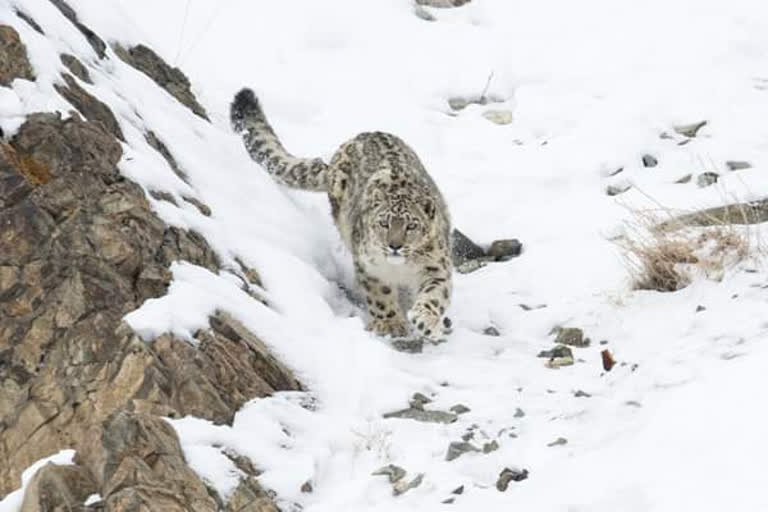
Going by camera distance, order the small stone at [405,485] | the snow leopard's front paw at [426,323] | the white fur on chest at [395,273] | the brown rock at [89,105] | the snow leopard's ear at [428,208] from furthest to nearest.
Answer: the snow leopard's ear at [428,208], the white fur on chest at [395,273], the snow leopard's front paw at [426,323], the brown rock at [89,105], the small stone at [405,485]

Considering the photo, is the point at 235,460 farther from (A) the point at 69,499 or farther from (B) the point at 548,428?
(B) the point at 548,428

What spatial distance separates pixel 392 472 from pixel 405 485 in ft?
0.56

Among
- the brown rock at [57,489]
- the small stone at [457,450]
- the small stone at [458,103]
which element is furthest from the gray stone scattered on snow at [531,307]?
the brown rock at [57,489]

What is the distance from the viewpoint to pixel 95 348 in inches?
251

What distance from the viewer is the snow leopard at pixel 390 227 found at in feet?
29.8

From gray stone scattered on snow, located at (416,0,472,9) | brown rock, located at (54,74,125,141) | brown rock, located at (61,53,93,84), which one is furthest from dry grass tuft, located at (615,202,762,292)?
gray stone scattered on snow, located at (416,0,472,9)

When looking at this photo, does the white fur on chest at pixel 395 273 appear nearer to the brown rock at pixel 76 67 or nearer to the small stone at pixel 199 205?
the small stone at pixel 199 205

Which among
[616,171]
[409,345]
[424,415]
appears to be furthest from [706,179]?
[424,415]

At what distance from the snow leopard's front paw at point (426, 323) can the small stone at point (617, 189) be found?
8.17ft

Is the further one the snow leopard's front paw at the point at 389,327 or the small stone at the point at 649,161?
the small stone at the point at 649,161

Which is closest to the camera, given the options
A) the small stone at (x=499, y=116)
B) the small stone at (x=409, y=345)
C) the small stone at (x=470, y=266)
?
the small stone at (x=409, y=345)

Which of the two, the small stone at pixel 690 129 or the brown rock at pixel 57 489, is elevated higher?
the brown rock at pixel 57 489

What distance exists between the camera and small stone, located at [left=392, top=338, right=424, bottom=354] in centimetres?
844

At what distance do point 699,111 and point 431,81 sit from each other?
2911mm
